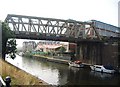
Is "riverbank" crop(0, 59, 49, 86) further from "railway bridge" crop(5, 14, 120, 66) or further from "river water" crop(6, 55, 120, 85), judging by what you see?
"railway bridge" crop(5, 14, 120, 66)

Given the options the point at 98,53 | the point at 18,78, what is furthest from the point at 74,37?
the point at 18,78

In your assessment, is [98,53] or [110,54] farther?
[98,53]

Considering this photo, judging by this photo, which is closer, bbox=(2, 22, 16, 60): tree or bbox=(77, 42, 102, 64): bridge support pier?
bbox=(2, 22, 16, 60): tree

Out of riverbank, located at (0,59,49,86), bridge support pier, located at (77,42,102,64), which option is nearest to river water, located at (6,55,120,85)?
bridge support pier, located at (77,42,102,64)

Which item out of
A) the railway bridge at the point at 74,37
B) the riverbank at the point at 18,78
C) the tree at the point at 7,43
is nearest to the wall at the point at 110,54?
the railway bridge at the point at 74,37

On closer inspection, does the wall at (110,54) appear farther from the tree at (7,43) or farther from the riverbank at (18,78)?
the riverbank at (18,78)

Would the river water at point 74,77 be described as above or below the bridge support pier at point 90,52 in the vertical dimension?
below

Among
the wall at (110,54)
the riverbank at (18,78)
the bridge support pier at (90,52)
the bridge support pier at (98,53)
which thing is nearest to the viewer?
the riverbank at (18,78)

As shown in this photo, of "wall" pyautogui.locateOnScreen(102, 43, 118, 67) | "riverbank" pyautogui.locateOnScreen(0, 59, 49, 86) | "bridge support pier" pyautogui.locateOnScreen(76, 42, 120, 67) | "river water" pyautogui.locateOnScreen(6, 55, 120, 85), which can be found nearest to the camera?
"riverbank" pyautogui.locateOnScreen(0, 59, 49, 86)

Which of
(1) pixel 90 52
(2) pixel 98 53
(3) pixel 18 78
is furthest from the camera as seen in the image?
(1) pixel 90 52

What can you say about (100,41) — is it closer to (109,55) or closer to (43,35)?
(109,55)

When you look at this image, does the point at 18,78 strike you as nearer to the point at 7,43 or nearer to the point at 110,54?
the point at 7,43

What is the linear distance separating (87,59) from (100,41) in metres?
9.71

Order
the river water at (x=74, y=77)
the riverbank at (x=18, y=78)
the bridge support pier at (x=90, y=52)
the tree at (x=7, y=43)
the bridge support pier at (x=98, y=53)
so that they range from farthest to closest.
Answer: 1. the bridge support pier at (x=90, y=52)
2. the bridge support pier at (x=98, y=53)
3. the tree at (x=7, y=43)
4. the river water at (x=74, y=77)
5. the riverbank at (x=18, y=78)
